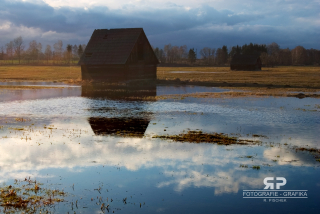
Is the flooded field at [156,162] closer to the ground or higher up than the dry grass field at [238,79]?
closer to the ground

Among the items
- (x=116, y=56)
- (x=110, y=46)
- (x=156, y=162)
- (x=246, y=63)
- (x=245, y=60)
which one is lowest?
(x=156, y=162)

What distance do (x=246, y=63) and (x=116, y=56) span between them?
6363cm

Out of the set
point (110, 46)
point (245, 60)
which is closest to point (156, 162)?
point (110, 46)

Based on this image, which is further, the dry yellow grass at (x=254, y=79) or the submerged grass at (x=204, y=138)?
the dry yellow grass at (x=254, y=79)

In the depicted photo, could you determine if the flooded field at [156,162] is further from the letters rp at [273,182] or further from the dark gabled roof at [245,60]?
the dark gabled roof at [245,60]

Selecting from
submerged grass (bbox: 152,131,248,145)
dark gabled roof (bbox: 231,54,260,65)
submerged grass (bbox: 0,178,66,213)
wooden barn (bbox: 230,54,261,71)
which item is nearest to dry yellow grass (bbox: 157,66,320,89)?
wooden barn (bbox: 230,54,261,71)

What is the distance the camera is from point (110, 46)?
161 ft

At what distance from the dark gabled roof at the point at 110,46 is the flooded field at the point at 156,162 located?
90.8 feet

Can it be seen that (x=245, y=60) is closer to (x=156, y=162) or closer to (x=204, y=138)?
(x=204, y=138)

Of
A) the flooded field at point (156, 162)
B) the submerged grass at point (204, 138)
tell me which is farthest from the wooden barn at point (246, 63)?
the submerged grass at point (204, 138)

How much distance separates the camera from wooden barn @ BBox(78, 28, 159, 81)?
47188 millimetres

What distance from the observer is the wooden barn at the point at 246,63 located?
10144cm

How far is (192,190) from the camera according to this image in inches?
344

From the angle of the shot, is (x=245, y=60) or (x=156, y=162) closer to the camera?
(x=156, y=162)
